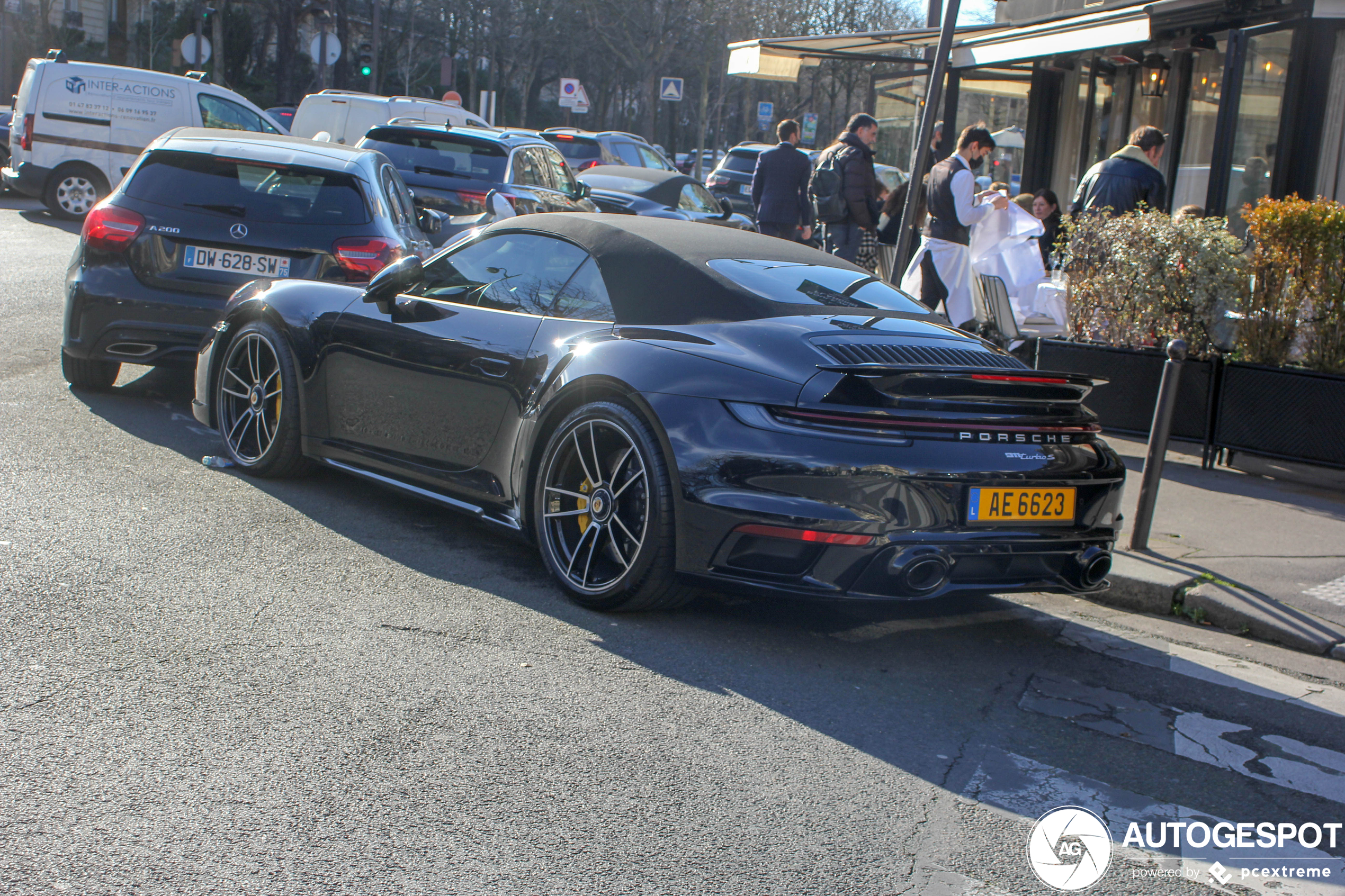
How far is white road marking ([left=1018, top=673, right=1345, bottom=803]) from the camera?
12.2 feet

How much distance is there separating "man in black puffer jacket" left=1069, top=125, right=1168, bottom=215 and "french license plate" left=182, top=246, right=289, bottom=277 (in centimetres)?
598

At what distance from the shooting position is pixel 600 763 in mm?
3387

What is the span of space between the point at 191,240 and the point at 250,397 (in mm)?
1666

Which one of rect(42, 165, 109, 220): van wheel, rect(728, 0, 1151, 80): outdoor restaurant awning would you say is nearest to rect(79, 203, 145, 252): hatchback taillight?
rect(728, 0, 1151, 80): outdoor restaurant awning

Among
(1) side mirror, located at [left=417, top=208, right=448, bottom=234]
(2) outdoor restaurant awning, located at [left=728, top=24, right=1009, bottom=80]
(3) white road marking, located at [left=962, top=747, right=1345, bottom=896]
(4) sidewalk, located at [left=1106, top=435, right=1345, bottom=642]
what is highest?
(2) outdoor restaurant awning, located at [left=728, top=24, right=1009, bottom=80]

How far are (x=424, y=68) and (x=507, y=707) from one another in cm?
6483

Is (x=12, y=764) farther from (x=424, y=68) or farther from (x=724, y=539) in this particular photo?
(x=424, y=68)

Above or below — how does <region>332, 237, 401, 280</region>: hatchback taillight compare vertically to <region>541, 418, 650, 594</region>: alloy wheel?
above

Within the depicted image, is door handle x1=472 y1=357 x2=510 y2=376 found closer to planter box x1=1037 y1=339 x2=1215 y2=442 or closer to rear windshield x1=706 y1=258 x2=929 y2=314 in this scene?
rear windshield x1=706 y1=258 x2=929 y2=314

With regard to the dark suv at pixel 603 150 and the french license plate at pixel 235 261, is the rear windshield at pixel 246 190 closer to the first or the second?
the french license plate at pixel 235 261

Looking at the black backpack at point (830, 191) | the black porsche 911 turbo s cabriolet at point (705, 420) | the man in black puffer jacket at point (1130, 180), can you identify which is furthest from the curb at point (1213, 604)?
the black backpack at point (830, 191)

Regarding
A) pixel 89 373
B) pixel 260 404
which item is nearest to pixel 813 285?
pixel 260 404

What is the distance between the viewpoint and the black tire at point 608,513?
4.38m

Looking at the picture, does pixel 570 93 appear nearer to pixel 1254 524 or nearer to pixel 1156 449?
pixel 1254 524
